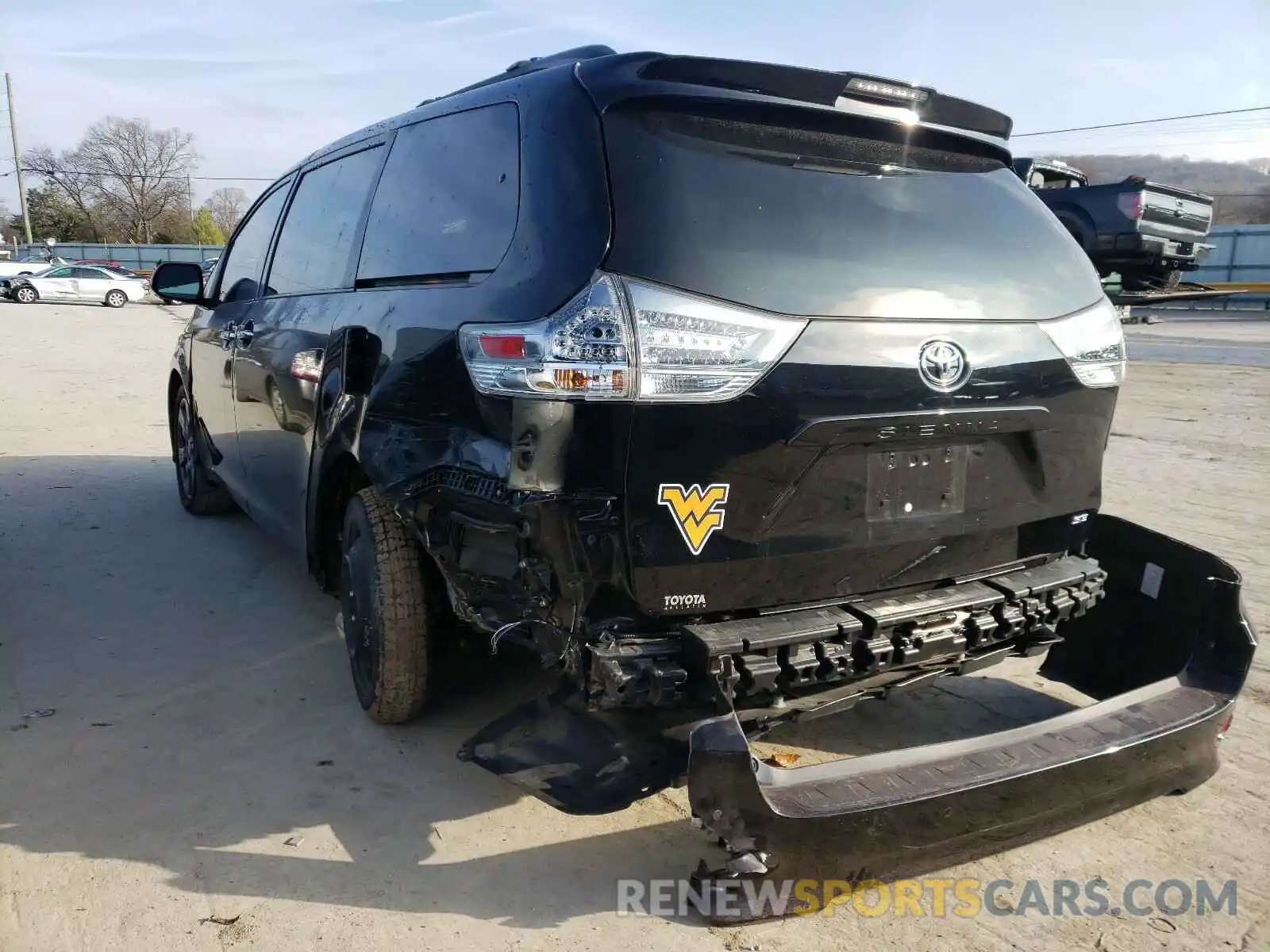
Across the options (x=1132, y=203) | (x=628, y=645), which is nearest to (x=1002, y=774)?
(x=628, y=645)

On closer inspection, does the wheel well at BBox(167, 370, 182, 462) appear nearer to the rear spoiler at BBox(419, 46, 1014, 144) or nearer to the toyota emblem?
the rear spoiler at BBox(419, 46, 1014, 144)

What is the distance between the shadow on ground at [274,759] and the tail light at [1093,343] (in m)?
1.30

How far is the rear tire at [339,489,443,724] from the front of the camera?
10.2ft

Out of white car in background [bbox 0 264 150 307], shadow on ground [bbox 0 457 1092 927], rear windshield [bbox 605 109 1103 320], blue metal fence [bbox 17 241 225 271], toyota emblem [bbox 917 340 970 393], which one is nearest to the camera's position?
rear windshield [bbox 605 109 1103 320]

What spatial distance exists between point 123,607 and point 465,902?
281 cm

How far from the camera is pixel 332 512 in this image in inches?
145

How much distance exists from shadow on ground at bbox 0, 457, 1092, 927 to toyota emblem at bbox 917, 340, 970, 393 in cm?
136

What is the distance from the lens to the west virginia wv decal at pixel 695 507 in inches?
89.7

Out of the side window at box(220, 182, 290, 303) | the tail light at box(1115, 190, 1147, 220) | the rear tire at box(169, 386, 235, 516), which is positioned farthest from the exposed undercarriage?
the tail light at box(1115, 190, 1147, 220)

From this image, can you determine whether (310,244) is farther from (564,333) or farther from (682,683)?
(682,683)

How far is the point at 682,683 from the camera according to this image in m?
2.29

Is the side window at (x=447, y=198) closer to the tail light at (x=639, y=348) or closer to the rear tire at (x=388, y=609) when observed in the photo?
the tail light at (x=639, y=348)

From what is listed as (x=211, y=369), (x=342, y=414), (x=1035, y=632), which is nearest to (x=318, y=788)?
(x=342, y=414)

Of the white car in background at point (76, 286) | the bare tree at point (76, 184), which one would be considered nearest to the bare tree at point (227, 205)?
the bare tree at point (76, 184)
